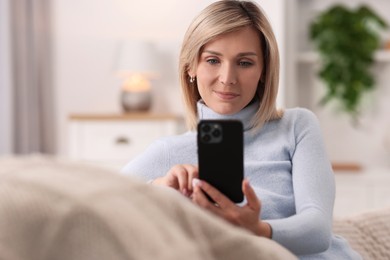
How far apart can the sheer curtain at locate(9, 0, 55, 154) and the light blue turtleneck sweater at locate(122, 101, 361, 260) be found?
2.95m

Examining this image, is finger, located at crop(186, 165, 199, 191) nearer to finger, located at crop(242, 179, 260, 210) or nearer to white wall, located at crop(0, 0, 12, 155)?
finger, located at crop(242, 179, 260, 210)

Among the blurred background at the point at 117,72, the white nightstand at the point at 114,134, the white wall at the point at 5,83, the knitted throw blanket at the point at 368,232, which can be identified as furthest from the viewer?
the blurred background at the point at 117,72

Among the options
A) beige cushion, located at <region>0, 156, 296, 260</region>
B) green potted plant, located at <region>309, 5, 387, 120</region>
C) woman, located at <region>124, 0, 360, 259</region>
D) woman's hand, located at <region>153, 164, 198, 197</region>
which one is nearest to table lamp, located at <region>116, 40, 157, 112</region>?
green potted plant, located at <region>309, 5, 387, 120</region>

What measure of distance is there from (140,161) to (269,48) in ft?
0.93

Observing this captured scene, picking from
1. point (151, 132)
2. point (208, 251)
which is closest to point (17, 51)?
point (151, 132)

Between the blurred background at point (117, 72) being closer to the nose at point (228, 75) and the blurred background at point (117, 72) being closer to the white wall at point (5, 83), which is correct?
the white wall at point (5, 83)

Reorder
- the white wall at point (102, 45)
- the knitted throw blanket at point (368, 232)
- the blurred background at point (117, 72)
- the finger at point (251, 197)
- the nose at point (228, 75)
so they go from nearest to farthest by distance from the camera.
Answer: the finger at point (251, 197)
the nose at point (228, 75)
the knitted throw blanket at point (368, 232)
the blurred background at point (117, 72)
the white wall at point (102, 45)

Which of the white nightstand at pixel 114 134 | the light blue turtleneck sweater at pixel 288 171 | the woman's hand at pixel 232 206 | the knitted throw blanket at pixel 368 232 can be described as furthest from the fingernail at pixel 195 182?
the white nightstand at pixel 114 134

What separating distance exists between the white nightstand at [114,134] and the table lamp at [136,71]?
0.24 meters

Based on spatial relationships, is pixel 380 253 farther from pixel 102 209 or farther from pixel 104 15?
pixel 104 15

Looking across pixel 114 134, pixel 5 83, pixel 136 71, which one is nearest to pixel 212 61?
pixel 114 134

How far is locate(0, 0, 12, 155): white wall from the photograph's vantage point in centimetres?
392

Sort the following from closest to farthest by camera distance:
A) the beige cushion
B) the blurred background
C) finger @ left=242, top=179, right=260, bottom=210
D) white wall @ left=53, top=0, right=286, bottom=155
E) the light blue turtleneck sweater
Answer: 1. the beige cushion
2. finger @ left=242, top=179, right=260, bottom=210
3. the light blue turtleneck sweater
4. the blurred background
5. white wall @ left=53, top=0, right=286, bottom=155

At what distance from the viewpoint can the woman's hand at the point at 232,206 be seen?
2.98 ft
